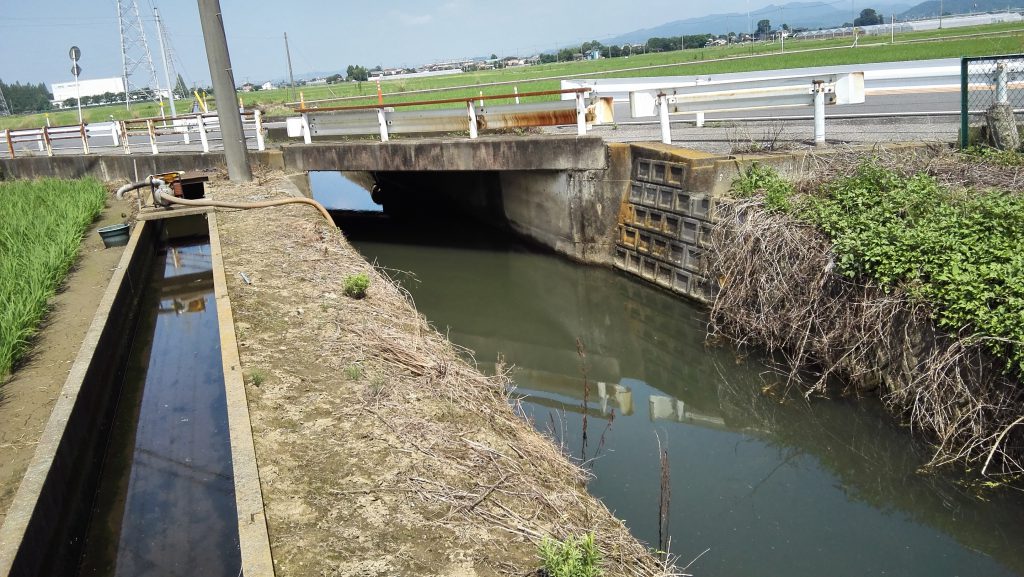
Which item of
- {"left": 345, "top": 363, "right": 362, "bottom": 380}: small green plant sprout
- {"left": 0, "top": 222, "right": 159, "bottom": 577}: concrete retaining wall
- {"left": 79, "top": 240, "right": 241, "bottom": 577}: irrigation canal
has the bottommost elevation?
{"left": 79, "top": 240, "right": 241, "bottom": 577}: irrigation canal

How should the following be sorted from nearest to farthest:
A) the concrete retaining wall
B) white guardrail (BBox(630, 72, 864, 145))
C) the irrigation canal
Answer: the concrete retaining wall < the irrigation canal < white guardrail (BBox(630, 72, 864, 145))

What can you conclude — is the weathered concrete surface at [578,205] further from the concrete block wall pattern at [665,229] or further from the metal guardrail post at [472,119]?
the metal guardrail post at [472,119]

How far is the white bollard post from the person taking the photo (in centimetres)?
960

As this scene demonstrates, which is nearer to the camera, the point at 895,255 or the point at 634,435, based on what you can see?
the point at 895,255

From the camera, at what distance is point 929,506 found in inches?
243

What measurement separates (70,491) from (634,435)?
4.68m

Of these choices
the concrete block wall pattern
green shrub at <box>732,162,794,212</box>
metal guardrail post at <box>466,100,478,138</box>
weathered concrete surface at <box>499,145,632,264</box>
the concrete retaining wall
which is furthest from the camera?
metal guardrail post at <box>466,100,478,138</box>

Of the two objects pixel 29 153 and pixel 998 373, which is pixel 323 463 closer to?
pixel 998 373

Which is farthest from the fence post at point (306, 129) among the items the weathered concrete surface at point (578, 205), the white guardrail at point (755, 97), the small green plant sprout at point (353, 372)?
the small green plant sprout at point (353, 372)

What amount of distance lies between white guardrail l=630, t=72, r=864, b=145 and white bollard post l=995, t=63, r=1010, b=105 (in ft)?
4.88

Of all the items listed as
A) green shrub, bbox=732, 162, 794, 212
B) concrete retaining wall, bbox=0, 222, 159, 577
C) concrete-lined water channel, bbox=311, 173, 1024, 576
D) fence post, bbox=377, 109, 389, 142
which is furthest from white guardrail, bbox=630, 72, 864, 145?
concrete retaining wall, bbox=0, 222, 159, 577

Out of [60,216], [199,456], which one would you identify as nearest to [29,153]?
[60,216]

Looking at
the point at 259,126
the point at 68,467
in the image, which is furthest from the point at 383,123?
the point at 68,467

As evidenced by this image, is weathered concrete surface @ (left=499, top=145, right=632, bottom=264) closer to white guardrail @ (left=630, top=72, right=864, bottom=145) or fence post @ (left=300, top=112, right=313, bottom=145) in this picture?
white guardrail @ (left=630, top=72, right=864, bottom=145)
